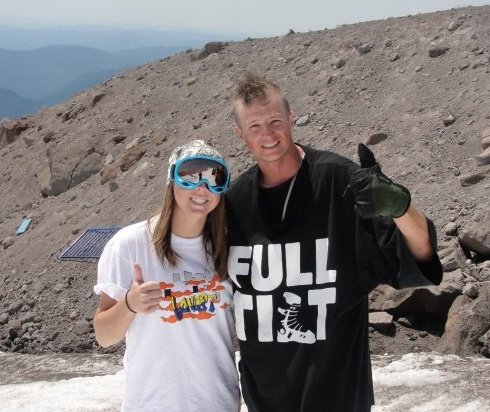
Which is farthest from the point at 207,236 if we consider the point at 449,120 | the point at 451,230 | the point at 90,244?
the point at 90,244

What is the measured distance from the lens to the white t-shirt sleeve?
8.97 ft

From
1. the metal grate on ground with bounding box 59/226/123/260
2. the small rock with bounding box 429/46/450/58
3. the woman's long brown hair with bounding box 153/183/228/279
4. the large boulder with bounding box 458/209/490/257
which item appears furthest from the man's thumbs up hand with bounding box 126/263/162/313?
the small rock with bounding box 429/46/450/58

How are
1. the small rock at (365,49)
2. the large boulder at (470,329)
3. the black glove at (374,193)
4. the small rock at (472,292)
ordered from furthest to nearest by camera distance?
the small rock at (365,49) → the small rock at (472,292) → the large boulder at (470,329) → the black glove at (374,193)

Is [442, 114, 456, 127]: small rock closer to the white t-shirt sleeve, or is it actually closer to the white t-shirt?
the white t-shirt

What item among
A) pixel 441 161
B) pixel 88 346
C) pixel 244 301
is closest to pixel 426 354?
pixel 244 301

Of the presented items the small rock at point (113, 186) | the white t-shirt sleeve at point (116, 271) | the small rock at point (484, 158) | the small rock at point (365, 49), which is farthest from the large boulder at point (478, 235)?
the small rock at point (113, 186)

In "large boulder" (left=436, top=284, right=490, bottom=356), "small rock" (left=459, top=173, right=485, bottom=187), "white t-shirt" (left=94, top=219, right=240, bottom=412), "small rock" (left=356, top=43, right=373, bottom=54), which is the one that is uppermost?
"small rock" (left=356, top=43, right=373, bottom=54)

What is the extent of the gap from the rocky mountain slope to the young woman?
3916 mm

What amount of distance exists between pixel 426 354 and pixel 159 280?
3819 mm

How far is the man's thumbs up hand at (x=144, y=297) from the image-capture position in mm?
2609

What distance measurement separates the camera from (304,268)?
8.80ft

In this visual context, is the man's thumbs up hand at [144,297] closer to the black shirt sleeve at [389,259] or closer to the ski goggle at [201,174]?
the ski goggle at [201,174]

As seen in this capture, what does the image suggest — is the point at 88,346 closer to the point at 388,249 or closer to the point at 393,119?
the point at 393,119

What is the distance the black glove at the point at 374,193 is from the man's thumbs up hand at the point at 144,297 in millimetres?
876
